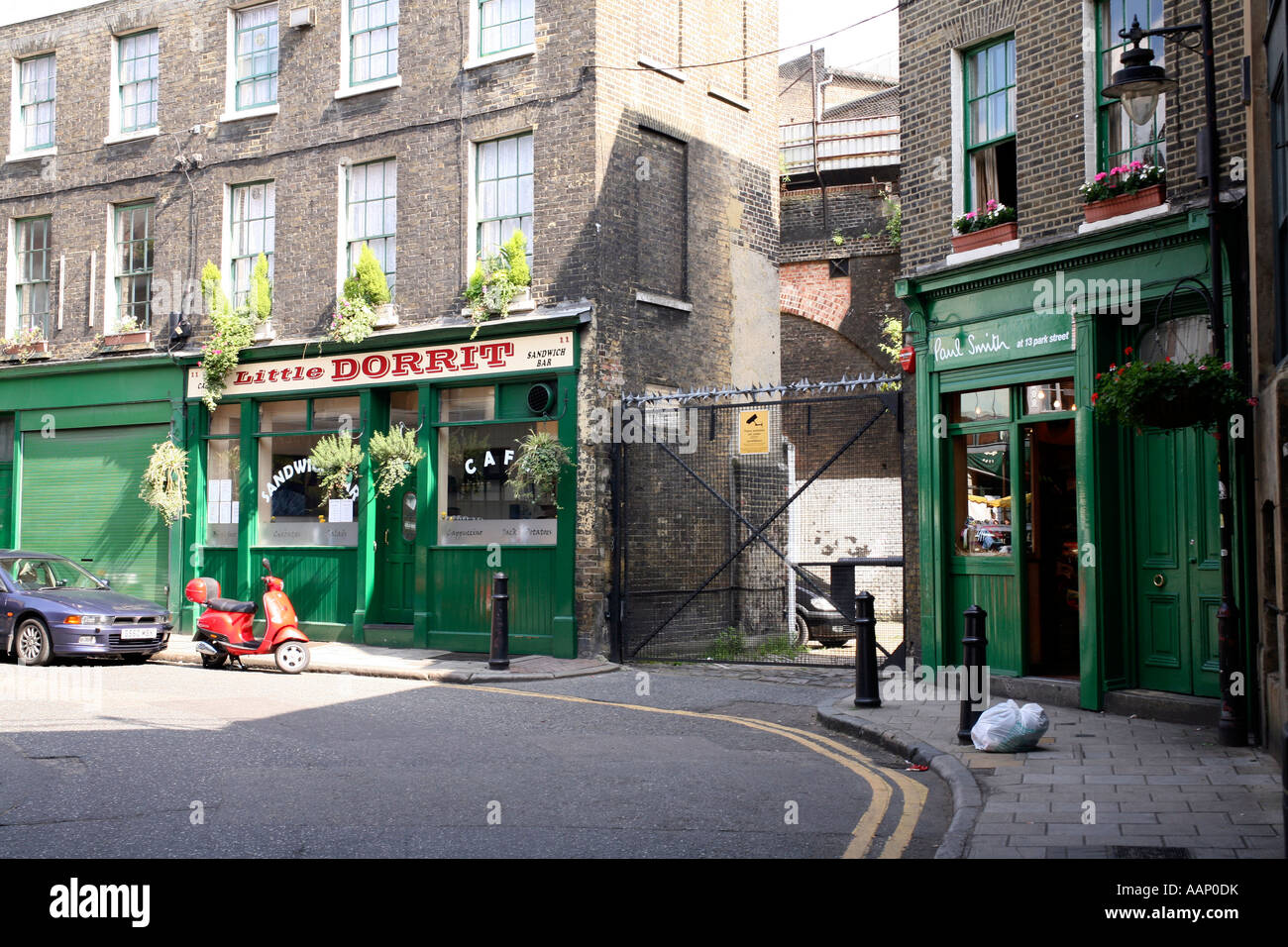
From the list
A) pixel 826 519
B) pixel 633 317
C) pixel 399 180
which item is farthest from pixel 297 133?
pixel 826 519

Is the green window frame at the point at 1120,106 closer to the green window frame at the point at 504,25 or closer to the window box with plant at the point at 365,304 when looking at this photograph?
the green window frame at the point at 504,25

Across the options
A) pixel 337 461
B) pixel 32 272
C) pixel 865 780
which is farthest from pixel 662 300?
pixel 32 272

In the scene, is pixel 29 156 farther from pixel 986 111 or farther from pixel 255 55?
pixel 986 111

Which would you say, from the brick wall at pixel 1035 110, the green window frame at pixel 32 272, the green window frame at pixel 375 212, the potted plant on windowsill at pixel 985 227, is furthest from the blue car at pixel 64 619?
the potted plant on windowsill at pixel 985 227

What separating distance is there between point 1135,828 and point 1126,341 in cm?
620

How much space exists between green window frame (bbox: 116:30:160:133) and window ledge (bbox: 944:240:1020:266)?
1407cm

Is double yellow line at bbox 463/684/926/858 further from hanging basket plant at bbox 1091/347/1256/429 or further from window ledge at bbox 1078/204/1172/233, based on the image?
window ledge at bbox 1078/204/1172/233

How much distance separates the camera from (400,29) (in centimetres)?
1845

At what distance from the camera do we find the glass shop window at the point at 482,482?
16.9 m

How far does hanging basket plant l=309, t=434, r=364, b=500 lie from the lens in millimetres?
18109

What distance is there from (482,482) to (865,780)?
31.7 feet

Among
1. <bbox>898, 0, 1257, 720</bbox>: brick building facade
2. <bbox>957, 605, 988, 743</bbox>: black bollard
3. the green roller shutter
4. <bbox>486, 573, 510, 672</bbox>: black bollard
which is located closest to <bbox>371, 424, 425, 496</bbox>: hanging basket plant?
<bbox>486, 573, 510, 672</bbox>: black bollard

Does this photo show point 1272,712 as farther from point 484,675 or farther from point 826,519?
point 826,519

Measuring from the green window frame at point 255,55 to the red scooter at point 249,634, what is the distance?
8.24m
